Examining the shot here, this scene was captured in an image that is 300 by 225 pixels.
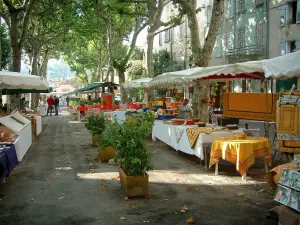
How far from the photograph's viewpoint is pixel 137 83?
2058 centimetres

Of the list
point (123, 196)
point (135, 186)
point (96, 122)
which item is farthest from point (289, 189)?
point (96, 122)

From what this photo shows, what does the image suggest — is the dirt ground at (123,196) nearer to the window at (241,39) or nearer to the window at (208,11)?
the window at (241,39)

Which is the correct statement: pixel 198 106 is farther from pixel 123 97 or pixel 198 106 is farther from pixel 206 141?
pixel 123 97

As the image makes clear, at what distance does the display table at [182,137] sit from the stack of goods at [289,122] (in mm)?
1630

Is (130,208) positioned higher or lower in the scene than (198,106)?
lower

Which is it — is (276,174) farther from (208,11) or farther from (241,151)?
(208,11)

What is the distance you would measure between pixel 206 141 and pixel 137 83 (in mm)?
12100

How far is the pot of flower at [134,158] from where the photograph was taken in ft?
21.6

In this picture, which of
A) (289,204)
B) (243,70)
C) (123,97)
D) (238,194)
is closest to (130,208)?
(238,194)

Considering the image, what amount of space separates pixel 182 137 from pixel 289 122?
10.9 feet

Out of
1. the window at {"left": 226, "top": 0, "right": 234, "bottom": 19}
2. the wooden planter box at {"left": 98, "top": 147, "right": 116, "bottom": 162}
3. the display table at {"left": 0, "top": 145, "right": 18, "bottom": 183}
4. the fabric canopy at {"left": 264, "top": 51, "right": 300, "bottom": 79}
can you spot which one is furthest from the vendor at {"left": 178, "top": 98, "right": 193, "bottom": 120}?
the window at {"left": 226, "top": 0, "right": 234, "bottom": 19}

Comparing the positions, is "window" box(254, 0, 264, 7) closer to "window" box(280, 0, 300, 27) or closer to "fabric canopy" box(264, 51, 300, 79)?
"window" box(280, 0, 300, 27)

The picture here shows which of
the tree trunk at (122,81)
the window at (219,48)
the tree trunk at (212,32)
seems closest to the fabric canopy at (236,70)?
the tree trunk at (212,32)

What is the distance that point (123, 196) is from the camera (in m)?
6.75
